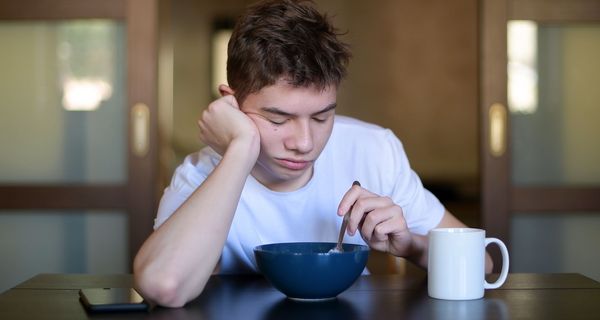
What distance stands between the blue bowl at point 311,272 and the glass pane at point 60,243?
2.00m

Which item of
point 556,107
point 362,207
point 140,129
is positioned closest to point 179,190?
point 362,207

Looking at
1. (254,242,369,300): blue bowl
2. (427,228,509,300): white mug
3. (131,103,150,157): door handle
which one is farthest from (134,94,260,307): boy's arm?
(131,103,150,157): door handle

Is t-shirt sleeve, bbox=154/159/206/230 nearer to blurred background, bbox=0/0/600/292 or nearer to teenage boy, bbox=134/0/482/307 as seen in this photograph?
teenage boy, bbox=134/0/482/307

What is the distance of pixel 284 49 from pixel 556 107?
1.92 metres

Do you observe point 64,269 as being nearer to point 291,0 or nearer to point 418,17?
point 291,0

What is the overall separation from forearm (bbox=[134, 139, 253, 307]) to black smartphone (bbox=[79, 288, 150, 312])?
0.09 feet

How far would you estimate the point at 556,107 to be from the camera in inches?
127

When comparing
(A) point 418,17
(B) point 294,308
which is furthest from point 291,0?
(A) point 418,17

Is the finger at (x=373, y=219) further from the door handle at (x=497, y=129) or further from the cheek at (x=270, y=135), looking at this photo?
the door handle at (x=497, y=129)

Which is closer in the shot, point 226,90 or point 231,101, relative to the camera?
point 231,101

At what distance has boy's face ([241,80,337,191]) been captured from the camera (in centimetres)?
155

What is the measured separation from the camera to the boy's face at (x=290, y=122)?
1549 millimetres

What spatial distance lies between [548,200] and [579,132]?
30cm

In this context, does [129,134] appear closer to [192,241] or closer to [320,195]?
[320,195]
